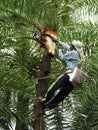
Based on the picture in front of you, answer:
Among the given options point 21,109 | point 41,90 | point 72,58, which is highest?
point 72,58

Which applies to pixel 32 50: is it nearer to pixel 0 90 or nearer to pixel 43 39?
pixel 0 90

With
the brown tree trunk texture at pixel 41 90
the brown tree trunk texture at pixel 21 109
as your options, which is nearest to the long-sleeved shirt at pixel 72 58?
the brown tree trunk texture at pixel 41 90

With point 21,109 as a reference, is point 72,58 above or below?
above

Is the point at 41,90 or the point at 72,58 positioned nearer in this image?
the point at 41,90

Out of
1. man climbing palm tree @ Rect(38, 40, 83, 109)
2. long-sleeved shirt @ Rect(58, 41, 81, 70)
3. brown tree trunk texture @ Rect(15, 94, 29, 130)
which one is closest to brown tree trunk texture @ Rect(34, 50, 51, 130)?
man climbing palm tree @ Rect(38, 40, 83, 109)

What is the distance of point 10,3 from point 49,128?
79.3 inches

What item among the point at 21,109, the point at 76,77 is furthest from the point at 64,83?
the point at 21,109

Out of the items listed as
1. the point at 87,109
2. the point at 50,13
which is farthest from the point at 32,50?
the point at 50,13

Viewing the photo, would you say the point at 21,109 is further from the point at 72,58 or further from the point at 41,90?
the point at 72,58

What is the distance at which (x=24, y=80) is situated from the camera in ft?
15.6

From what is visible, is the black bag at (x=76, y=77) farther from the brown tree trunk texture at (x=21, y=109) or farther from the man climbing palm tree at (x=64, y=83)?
the brown tree trunk texture at (x=21, y=109)

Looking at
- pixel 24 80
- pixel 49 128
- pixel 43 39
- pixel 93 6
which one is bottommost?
pixel 49 128

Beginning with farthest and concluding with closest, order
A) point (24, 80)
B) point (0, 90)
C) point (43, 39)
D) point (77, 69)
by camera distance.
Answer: point (0, 90) → point (24, 80) → point (43, 39) → point (77, 69)

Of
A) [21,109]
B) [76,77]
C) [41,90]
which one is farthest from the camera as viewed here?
[21,109]
